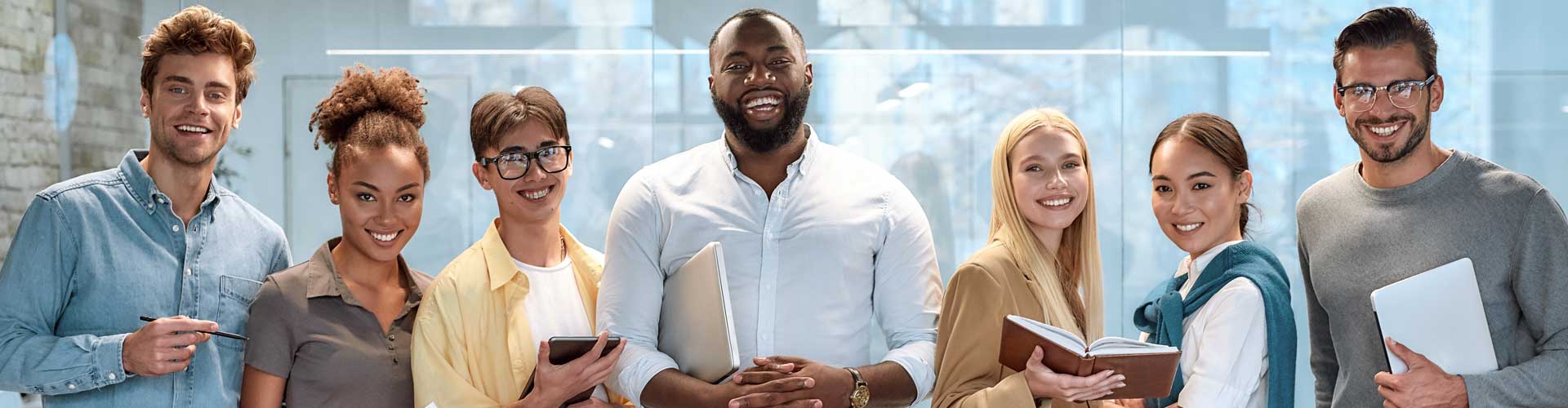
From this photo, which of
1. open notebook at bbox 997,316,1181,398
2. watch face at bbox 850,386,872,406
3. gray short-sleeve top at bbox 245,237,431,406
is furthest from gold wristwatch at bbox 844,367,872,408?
gray short-sleeve top at bbox 245,237,431,406

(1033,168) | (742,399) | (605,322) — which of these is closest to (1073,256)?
(1033,168)

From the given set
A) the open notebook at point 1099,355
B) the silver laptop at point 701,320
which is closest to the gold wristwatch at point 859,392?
the silver laptop at point 701,320

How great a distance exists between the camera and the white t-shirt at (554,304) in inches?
122

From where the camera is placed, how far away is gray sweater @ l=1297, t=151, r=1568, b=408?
2.94 m

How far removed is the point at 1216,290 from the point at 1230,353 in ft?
0.56

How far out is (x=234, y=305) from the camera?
308 cm

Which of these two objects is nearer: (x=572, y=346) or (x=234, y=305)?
(x=572, y=346)

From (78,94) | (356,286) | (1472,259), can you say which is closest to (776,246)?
(356,286)

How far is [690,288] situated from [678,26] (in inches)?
130

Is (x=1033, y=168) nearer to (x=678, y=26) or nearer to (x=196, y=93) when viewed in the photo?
(x=196, y=93)

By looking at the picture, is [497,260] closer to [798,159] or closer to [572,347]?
[572,347]

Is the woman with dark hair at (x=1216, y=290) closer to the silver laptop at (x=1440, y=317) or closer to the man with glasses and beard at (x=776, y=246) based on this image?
the silver laptop at (x=1440, y=317)

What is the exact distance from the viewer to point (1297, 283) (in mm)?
6266

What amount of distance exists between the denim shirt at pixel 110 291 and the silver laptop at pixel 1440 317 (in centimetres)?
289
